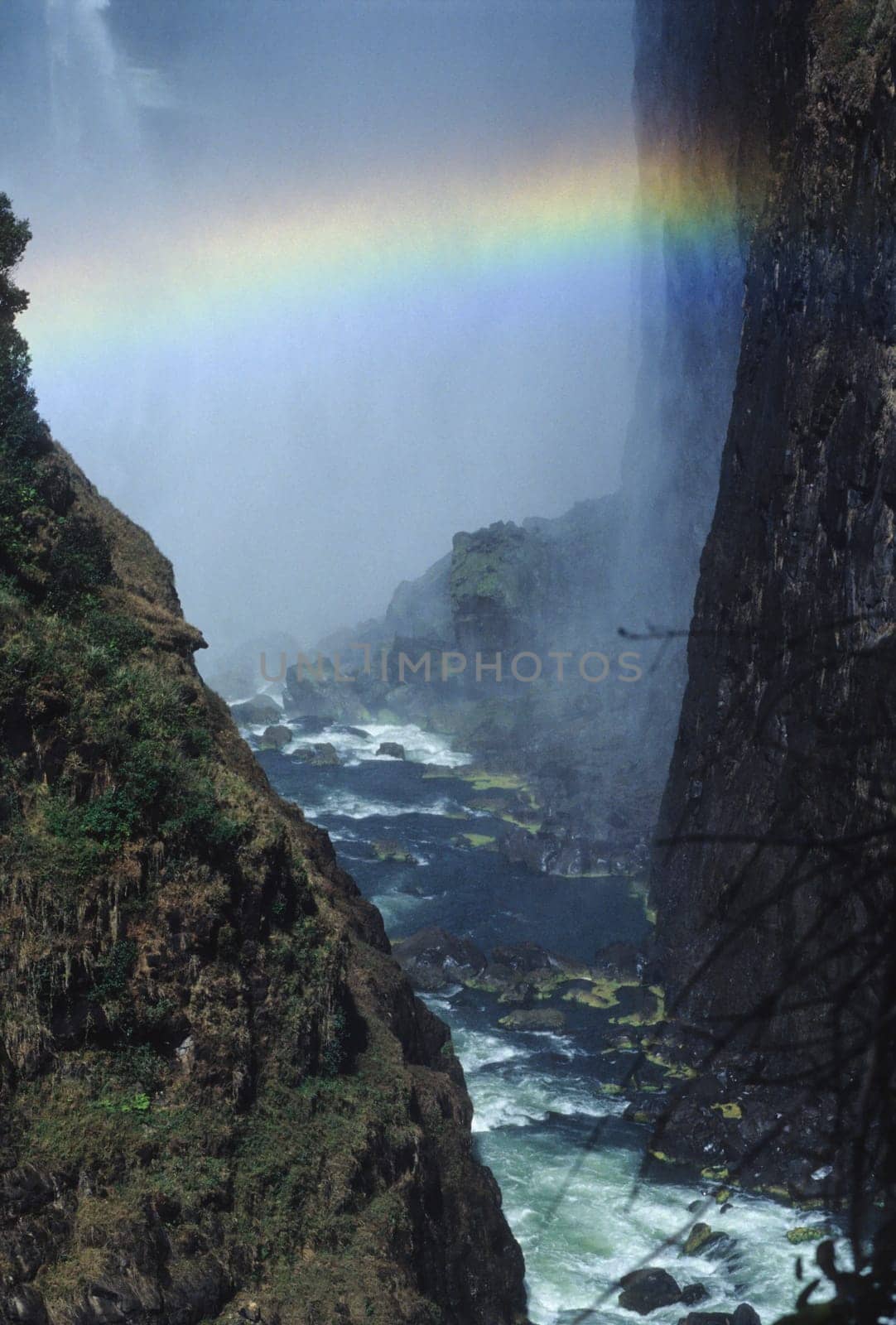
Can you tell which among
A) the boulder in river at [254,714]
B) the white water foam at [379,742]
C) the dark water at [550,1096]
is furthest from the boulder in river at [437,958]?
the boulder in river at [254,714]

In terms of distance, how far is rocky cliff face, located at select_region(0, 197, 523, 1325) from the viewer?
15.8 metres

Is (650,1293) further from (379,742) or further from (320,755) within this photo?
(379,742)

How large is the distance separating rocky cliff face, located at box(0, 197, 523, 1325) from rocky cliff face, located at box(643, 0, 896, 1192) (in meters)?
8.89

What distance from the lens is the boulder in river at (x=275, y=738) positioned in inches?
3381

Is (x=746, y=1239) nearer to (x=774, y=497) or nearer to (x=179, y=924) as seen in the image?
(x=179, y=924)

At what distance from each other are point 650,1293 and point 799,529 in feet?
74.9

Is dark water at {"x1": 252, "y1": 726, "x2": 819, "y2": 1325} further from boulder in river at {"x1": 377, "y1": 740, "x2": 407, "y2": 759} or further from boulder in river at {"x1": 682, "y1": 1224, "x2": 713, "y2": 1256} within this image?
boulder in river at {"x1": 377, "y1": 740, "x2": 407, "y2": 759}

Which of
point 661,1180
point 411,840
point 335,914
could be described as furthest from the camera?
point 411,840

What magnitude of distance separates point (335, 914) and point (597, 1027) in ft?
73.5

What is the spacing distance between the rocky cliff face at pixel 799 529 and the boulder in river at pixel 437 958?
832cm

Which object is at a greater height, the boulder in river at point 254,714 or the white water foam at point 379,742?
the boulder in river at point 254,714

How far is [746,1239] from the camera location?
28.4 meters

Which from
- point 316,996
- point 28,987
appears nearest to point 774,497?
point 316,996

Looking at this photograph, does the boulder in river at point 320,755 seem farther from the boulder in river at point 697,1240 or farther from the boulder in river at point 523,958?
the boulder in river at point 697,1240
